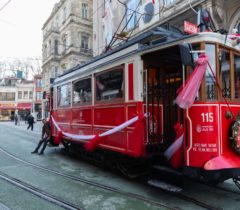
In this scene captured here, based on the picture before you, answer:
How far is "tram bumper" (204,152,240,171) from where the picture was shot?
4.54 m

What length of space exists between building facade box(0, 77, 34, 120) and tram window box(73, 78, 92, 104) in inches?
2128

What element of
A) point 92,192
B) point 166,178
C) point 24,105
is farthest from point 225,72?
point 24,105

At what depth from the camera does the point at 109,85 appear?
688 cm

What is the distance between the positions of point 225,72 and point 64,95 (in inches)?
243

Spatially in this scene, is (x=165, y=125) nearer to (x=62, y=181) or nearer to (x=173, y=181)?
(x=173, y=181)

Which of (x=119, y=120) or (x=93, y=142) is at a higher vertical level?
(x=119, y=120)

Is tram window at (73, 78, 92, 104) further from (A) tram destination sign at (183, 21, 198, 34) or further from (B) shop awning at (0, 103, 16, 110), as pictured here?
(B) shop awning at (0, 103, 16, 110)

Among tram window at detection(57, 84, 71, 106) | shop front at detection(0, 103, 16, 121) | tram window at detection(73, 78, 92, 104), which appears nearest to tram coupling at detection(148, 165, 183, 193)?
tram window at detection(73, 78, 92, 104)

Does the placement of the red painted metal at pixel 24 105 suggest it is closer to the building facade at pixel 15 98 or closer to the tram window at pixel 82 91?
the building facade at pixel 15 98

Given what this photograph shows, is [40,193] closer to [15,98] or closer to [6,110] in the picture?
[6,110]

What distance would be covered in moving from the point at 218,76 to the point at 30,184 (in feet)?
15.4

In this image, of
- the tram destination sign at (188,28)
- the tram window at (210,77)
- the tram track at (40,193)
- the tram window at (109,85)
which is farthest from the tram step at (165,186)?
the tram destination sign at (188,28)

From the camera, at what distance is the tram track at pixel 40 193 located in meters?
4.91

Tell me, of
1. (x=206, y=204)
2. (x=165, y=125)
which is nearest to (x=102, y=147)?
(x=165, y=125)
